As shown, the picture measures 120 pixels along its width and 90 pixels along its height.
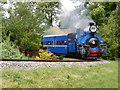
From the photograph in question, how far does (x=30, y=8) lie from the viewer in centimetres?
475

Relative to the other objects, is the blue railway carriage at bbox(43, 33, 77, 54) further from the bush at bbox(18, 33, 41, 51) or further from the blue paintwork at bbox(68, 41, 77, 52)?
the bush at bbox(18, 33, 41, 51)

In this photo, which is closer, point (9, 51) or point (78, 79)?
point (78, 79)

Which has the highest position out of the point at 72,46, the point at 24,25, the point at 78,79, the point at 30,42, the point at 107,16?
the point at 107,16

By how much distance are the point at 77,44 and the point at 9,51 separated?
6.20 feet

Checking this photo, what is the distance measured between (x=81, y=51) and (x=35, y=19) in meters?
1.50

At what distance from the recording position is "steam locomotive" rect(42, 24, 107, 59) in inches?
207

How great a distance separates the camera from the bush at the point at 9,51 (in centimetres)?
577

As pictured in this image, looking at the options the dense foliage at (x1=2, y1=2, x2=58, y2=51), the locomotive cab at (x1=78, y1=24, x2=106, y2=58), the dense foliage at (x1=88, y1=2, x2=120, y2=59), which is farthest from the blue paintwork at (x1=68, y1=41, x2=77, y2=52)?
the dense foliage at (x1=88, y1=2, x2=120, y2=59)

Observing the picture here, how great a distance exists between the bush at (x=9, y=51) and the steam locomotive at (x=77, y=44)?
2.54ft

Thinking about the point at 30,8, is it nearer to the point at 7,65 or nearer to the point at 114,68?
the point at 7,65

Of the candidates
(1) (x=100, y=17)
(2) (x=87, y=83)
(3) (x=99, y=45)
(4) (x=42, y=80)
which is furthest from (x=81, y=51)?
(2) (x=87, y=83)

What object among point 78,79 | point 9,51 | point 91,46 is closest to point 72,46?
point 91,46

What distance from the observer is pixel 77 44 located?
19.4 feet

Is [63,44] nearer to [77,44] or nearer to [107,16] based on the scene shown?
[77,44]
